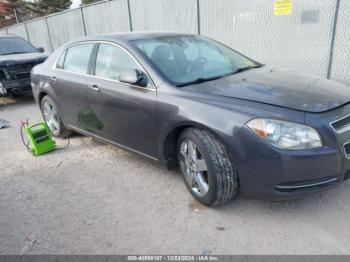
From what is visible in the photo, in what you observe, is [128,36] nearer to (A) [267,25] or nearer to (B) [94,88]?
(B) [94,88]

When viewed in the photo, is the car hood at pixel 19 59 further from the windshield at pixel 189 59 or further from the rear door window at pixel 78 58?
the windshield at pixel 189 59

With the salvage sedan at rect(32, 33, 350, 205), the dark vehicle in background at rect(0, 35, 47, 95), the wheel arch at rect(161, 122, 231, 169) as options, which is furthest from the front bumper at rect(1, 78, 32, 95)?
the wheel arch at rect(161, 122, 231, 169)

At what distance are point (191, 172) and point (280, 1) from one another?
548 cm

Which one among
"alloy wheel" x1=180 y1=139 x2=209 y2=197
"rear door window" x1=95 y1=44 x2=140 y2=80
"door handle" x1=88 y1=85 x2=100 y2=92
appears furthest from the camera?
"door handle" x1=88 y1=85 x2=100 y2=92

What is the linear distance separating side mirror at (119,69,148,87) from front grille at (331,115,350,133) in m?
1.80

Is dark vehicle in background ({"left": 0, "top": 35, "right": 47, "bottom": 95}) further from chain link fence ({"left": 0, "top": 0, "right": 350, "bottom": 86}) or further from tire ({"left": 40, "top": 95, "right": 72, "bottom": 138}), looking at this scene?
chain link fence ({"left": 0, "top": 0, "right": 350, "bottom": 86})

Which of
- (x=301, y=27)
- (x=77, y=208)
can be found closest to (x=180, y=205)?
(x=77, y=208)

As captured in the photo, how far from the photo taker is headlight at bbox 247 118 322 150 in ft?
8.37

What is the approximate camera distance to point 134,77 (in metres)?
3.39

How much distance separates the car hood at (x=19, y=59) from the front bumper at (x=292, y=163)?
6.89 metres

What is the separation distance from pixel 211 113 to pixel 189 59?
107 cm

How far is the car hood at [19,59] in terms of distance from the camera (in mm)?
7812

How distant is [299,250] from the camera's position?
2.53m

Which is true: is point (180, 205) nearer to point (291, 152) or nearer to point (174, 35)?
point (291, 152)
